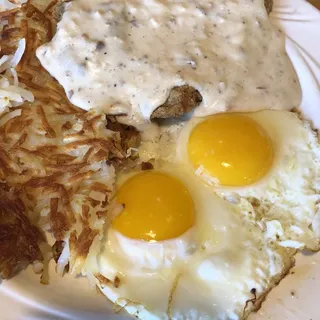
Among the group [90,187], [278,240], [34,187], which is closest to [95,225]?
[90,187]

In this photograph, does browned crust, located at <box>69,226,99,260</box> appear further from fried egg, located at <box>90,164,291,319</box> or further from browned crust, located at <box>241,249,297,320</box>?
browned crust, located at <box>241,249,297,320</box>

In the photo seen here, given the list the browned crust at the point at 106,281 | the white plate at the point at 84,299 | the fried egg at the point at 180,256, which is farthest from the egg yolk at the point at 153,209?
the white plate at the point at 84,299

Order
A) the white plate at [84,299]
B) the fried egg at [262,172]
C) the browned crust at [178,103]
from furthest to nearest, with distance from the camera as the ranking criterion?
the browned crust at [178,103]
the fried egg at [262,172]
the white plate at [84,299]

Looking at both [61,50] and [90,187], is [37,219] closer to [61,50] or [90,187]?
[90,187]

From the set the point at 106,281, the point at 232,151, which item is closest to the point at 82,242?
the point at 106,281

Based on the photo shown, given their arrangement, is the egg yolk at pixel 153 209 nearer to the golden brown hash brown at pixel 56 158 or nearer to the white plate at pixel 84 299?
the golden brown hash brown at pixel 56 158

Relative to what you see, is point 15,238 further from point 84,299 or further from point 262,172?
point 262,172
